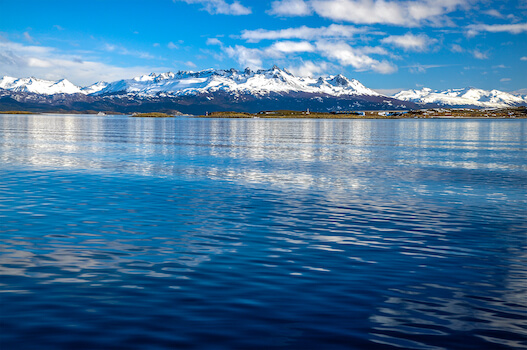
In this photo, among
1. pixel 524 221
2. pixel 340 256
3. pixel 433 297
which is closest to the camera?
pixel 433 297

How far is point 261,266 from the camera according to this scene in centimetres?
1989

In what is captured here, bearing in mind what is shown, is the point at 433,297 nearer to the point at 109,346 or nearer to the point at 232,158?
the point at 109,346

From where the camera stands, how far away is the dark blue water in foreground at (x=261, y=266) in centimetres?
1375

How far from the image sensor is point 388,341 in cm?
1328

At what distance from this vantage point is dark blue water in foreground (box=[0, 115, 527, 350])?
45.1ft

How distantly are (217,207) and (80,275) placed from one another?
1563 centimetres

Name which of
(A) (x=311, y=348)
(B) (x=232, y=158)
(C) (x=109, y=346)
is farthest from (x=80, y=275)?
(B) (x=232, y=158)

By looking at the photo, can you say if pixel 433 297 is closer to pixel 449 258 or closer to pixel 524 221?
pixel 449 258

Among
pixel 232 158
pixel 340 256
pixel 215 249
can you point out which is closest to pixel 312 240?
pixel 340 256

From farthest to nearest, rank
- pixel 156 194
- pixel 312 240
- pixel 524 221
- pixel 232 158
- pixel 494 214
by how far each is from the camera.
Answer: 1. pixel 232 158
2. pixel 156 194
3. pixel 494 214
4. pixel 524 221
5. pixel 312 240

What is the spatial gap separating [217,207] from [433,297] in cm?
1925

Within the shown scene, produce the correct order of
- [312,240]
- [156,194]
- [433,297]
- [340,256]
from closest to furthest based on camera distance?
[433,297]
[340,256]
[312,240]
[156,194]

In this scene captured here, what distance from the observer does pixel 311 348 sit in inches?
504

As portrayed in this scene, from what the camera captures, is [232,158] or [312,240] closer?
[312,240]
